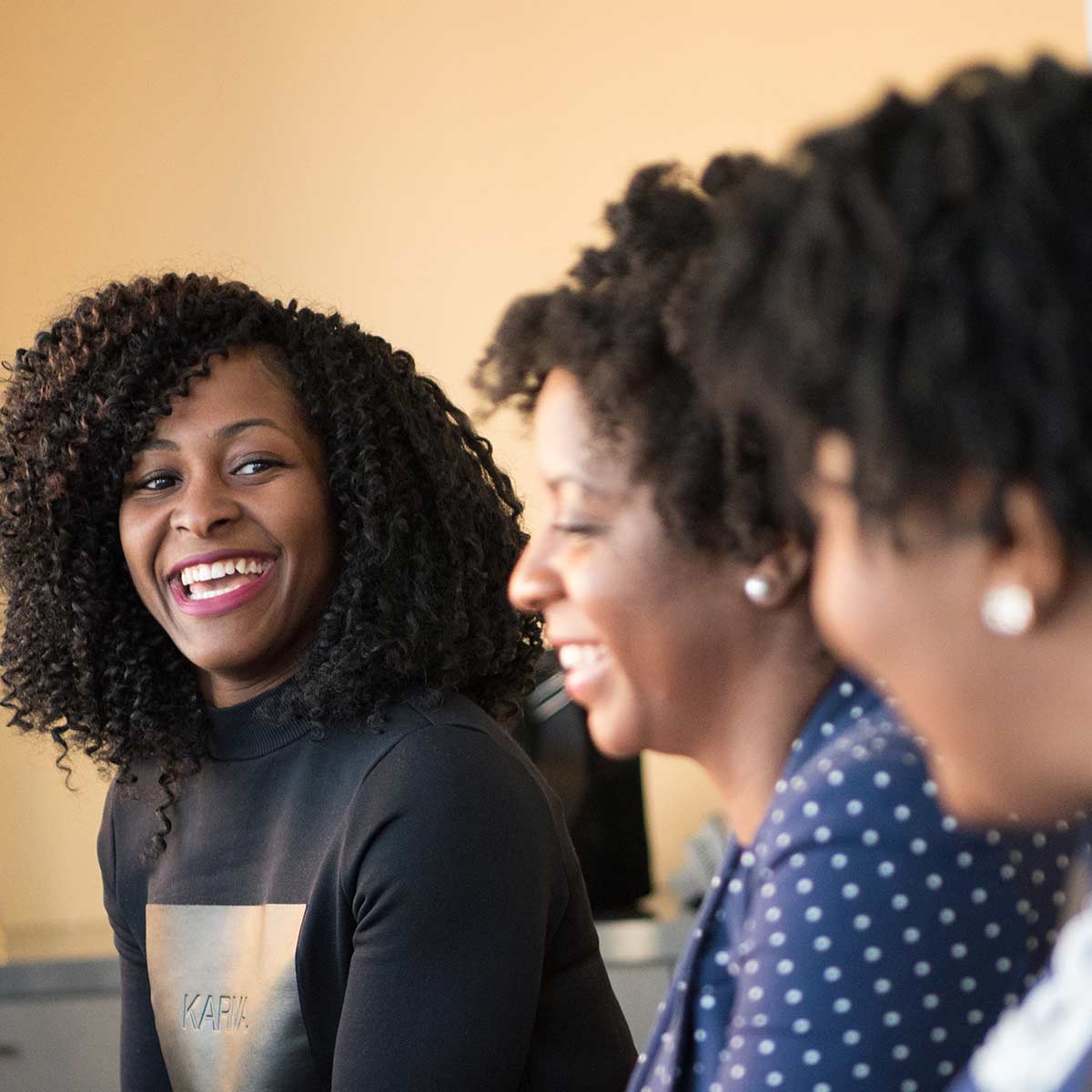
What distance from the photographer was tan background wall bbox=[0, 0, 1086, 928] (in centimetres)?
287

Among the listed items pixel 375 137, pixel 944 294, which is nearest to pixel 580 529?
pixel 944 294

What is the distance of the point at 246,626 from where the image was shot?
1.49m

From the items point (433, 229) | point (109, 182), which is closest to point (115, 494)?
point (433, 229)

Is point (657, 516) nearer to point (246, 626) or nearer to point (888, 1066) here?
point (888, 1066)

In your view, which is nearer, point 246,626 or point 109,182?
point 246,626

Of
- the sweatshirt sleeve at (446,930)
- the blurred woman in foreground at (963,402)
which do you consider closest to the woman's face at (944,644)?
the blurred woman in foreground at (963,402)

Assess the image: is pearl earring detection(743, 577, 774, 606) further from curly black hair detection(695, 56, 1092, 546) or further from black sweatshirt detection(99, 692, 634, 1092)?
black sweatshirt detection(99, 692, 634, 1092)

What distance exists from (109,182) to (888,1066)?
A: 2.82 metres

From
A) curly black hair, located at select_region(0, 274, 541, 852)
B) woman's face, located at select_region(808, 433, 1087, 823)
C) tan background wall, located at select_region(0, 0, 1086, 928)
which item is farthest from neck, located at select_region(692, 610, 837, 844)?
tan background wall, located at select_region(0, 0, 1086, 928)

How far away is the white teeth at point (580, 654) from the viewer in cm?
92

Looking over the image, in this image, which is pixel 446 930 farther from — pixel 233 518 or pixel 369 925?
pixel 233 518

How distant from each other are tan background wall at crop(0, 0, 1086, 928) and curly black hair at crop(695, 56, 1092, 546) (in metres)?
2.18

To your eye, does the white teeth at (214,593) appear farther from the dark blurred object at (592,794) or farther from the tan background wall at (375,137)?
the tan background wall at (375,137)

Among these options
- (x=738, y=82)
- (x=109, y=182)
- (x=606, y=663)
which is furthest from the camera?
(x=109, y=182)
